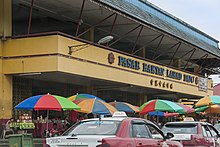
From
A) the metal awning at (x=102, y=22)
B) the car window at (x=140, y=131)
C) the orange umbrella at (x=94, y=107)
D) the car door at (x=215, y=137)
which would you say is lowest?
the car door at (x=215, y=137)

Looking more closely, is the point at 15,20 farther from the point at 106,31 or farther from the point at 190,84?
the point at 190,84

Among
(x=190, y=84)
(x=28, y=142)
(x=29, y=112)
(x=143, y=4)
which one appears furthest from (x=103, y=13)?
(x=190, y=84)

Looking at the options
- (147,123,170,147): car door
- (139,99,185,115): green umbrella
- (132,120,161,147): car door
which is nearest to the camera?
(132,120,161,147): car door

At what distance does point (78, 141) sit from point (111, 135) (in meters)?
0.70

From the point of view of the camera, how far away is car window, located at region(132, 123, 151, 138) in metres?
10.7

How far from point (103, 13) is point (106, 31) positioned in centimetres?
450

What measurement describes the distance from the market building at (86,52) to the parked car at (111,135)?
9154mm

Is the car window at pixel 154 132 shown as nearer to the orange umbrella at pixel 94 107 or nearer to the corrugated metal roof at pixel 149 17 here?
the orange umbrella at pixel 94 107

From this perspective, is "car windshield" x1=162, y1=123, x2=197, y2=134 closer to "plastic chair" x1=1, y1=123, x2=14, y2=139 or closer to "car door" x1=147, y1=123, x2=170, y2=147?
"car door" x1=147, y1=123, x2=170, y2=147

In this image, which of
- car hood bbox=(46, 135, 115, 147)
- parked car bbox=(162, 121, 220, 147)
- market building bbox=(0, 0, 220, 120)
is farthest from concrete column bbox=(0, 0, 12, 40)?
car hood bbox=(46, 135, 115, 147)

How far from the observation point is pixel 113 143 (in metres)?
9.57

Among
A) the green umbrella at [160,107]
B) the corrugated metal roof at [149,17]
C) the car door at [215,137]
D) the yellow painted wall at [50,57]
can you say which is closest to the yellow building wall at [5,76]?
the yellow painted wall at [50,57]

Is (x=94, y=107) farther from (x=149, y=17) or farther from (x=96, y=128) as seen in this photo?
(x=149, y=17)

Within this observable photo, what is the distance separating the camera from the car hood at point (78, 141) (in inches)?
377
